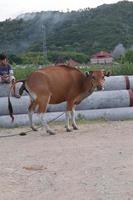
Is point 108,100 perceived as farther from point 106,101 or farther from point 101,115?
point 101,115

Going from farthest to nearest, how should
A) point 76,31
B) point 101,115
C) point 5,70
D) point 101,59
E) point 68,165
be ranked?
1. point 76,31
2. point 101,59
3. point 101,115
4. point 5,70
5. point 68,165

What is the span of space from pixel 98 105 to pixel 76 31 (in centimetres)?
3944

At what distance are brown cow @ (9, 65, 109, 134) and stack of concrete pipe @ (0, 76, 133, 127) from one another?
1286 millimetres

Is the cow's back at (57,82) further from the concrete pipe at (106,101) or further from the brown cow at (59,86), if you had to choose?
the concrete pipe at (106,101)

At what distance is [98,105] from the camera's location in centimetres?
1449

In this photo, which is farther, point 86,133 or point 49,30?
point 49,30

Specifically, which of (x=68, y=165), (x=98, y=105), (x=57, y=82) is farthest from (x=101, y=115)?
(x=68, y=165)

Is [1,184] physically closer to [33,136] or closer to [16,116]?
[33,136]

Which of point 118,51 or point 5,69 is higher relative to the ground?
point 5,69

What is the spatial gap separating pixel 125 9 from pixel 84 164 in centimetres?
4949

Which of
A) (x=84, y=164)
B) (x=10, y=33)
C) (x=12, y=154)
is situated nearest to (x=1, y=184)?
(x=84, y=164)

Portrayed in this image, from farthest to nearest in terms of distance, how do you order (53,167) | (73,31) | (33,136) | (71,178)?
(73,31) → (33,136) → (53,167) → (71,178)

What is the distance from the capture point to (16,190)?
6742mm

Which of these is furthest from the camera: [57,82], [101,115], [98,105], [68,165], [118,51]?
[118,51]
